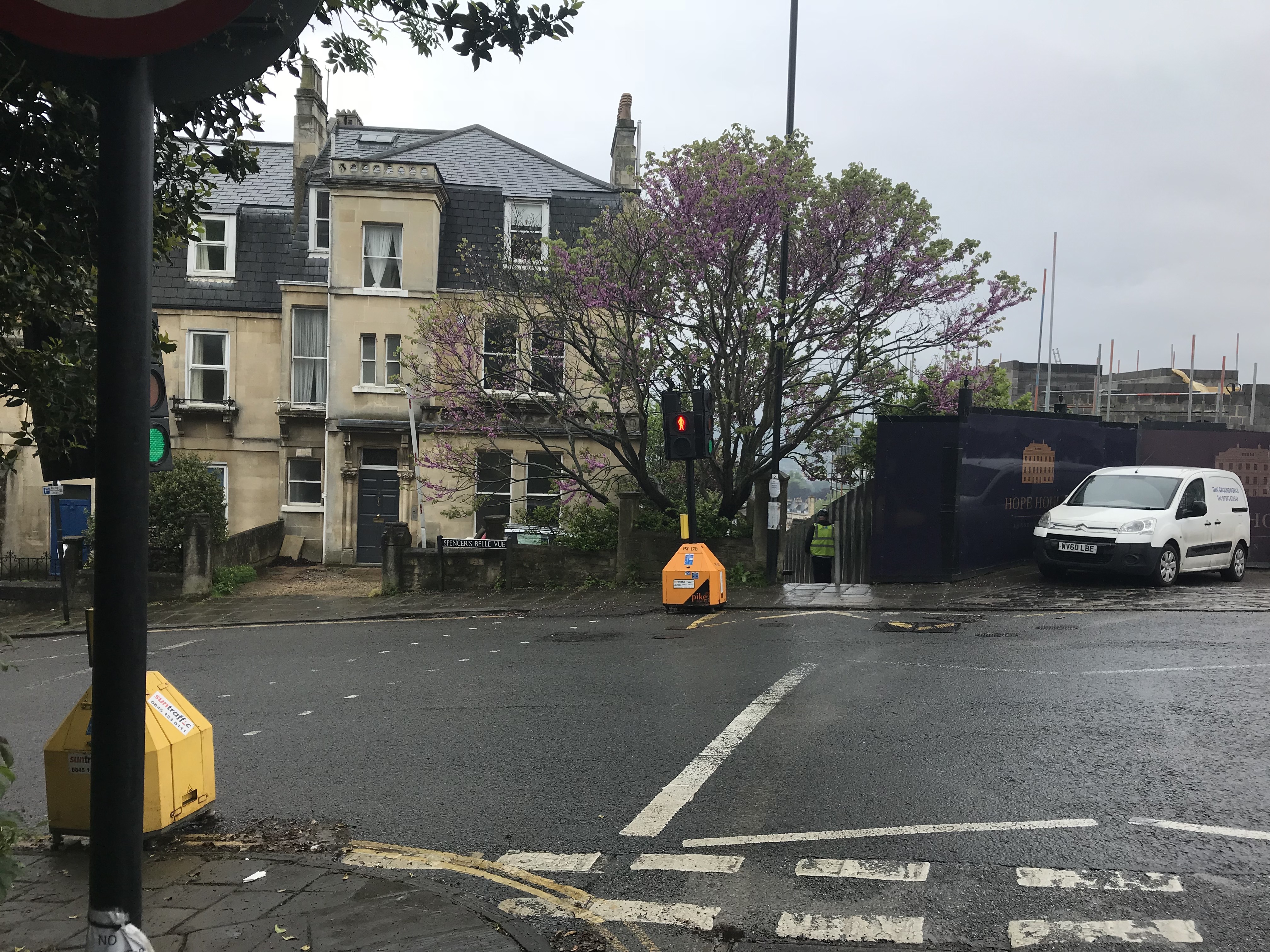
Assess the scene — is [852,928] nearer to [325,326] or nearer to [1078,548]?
[1078,548]

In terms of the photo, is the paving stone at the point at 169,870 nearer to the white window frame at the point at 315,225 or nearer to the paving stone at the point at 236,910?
the paving stone at the point at 236,910

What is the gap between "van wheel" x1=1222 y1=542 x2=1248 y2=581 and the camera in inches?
664

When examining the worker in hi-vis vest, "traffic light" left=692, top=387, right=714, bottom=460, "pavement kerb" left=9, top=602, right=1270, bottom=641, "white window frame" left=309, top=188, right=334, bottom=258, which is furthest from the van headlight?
"white window frame" left=309, top=188, right=334, bottom=258

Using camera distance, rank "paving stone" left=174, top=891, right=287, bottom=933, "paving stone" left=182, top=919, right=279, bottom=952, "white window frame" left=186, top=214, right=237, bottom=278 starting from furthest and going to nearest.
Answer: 1. "white window frame" left=186, top=214, right=237, bottom=278
2. "paving stone" left=174, top=891, right=287, bottom=933
3. "paving stone" left=182, top=919, right=279, bottom=952

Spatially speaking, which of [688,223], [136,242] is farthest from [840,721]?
[688,223]

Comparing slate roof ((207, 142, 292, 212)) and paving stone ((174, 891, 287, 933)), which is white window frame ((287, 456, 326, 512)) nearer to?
slate roof ((207, 142, 292, 212))

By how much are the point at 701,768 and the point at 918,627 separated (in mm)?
6597

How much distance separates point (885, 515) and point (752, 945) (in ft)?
43.8

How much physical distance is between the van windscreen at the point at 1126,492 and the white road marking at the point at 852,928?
13387mm

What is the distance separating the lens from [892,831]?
17.0 feet

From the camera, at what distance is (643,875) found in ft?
15.6

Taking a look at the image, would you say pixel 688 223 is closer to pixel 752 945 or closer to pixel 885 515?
pixel 885 515

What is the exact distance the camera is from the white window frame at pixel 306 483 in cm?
2578

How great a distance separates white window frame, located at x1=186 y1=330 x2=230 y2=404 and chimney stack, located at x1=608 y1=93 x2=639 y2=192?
36.3ft
